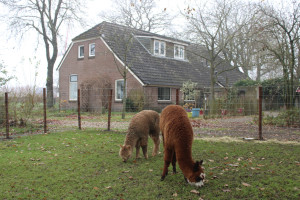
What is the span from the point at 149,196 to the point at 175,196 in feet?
1.38

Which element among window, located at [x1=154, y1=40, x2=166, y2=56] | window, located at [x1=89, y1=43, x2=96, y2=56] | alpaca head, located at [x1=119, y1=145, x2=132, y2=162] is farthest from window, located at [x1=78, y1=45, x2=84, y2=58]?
alpaca head, located at [x1=119, y1=145, x2=132, y2=162]

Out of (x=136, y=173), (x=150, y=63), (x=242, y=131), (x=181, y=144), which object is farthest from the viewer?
(x=150, y=63)

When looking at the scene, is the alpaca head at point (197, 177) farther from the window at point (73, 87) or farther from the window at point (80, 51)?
the window at point (80, 51)

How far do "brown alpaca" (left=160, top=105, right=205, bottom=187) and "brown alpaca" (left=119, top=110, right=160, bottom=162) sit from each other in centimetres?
126

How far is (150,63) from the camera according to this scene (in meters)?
23.9

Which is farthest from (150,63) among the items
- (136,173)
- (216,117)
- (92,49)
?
(136,173)

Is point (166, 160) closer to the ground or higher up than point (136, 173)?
higher up

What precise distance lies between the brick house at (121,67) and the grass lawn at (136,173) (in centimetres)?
1220

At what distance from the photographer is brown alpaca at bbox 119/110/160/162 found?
20.3 ft

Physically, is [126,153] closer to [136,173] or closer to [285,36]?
[136,173]

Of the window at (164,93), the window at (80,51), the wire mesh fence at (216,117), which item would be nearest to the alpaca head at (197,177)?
the wire mesh fence at (216,117)

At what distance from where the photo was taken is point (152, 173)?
542 cm

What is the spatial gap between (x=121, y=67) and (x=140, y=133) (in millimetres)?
16054

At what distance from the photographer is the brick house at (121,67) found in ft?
71.7
